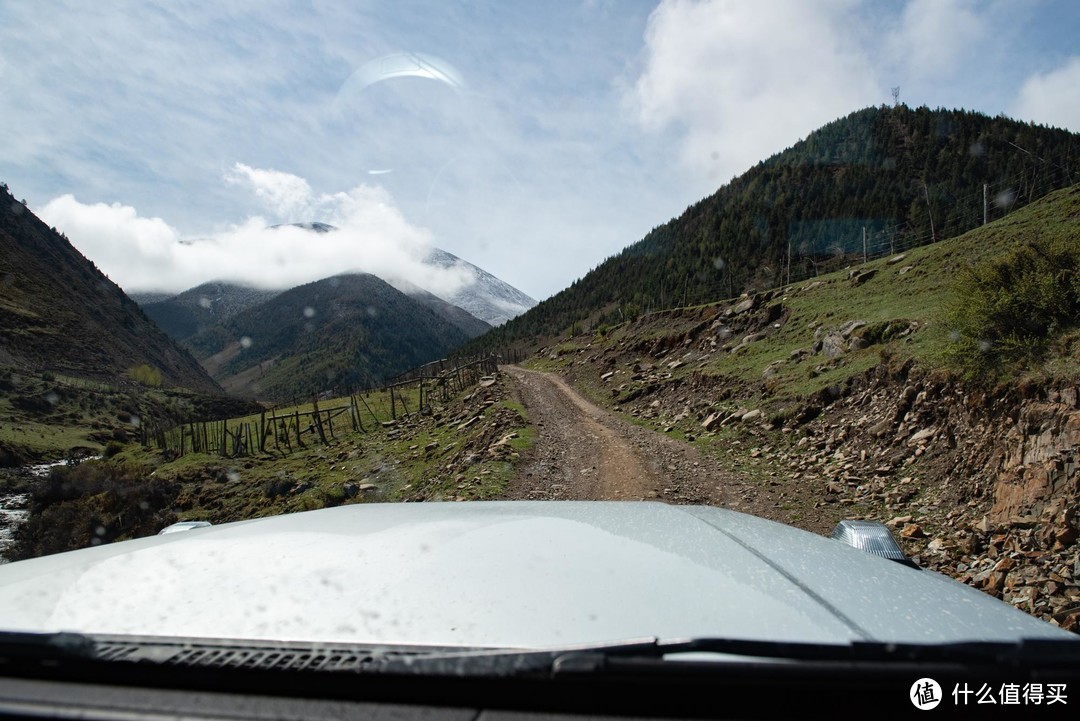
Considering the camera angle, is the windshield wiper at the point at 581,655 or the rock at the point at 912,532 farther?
the rock at the point at 912,532

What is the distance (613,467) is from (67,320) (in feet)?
481

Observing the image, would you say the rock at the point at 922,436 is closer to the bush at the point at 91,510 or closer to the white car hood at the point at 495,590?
the white car hood at the point at 495,590

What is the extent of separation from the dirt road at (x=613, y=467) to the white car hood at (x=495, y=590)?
8.17 metres

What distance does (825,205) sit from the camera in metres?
107

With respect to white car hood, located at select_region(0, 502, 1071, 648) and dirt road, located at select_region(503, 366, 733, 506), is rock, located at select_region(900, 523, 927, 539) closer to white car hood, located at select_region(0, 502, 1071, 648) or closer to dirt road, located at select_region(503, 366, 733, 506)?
dirt road, located at select_region(503, 366, 733, 506)

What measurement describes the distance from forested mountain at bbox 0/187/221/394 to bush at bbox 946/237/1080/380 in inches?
4345

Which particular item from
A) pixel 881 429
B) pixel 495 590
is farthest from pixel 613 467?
pixel 495 590

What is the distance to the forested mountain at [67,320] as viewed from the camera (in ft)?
325

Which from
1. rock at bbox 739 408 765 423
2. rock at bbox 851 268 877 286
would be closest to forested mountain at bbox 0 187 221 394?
rock at bbox 739 408 765 423

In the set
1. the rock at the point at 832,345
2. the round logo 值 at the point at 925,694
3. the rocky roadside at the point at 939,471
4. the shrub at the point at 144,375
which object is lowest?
the rocky roadside at the point at 939,471

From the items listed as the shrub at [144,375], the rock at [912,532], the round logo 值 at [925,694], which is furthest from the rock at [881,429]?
→ the shrub at [144,375]

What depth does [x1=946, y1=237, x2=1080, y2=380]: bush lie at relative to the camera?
27.6 feet

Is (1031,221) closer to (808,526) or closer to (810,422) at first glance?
(810,422)

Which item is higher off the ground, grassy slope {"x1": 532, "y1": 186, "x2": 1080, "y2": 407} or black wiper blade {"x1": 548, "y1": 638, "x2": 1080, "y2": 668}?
grassy slope {"x1": 532, "y1": 186, "x2": 1080, "y2": 407}
